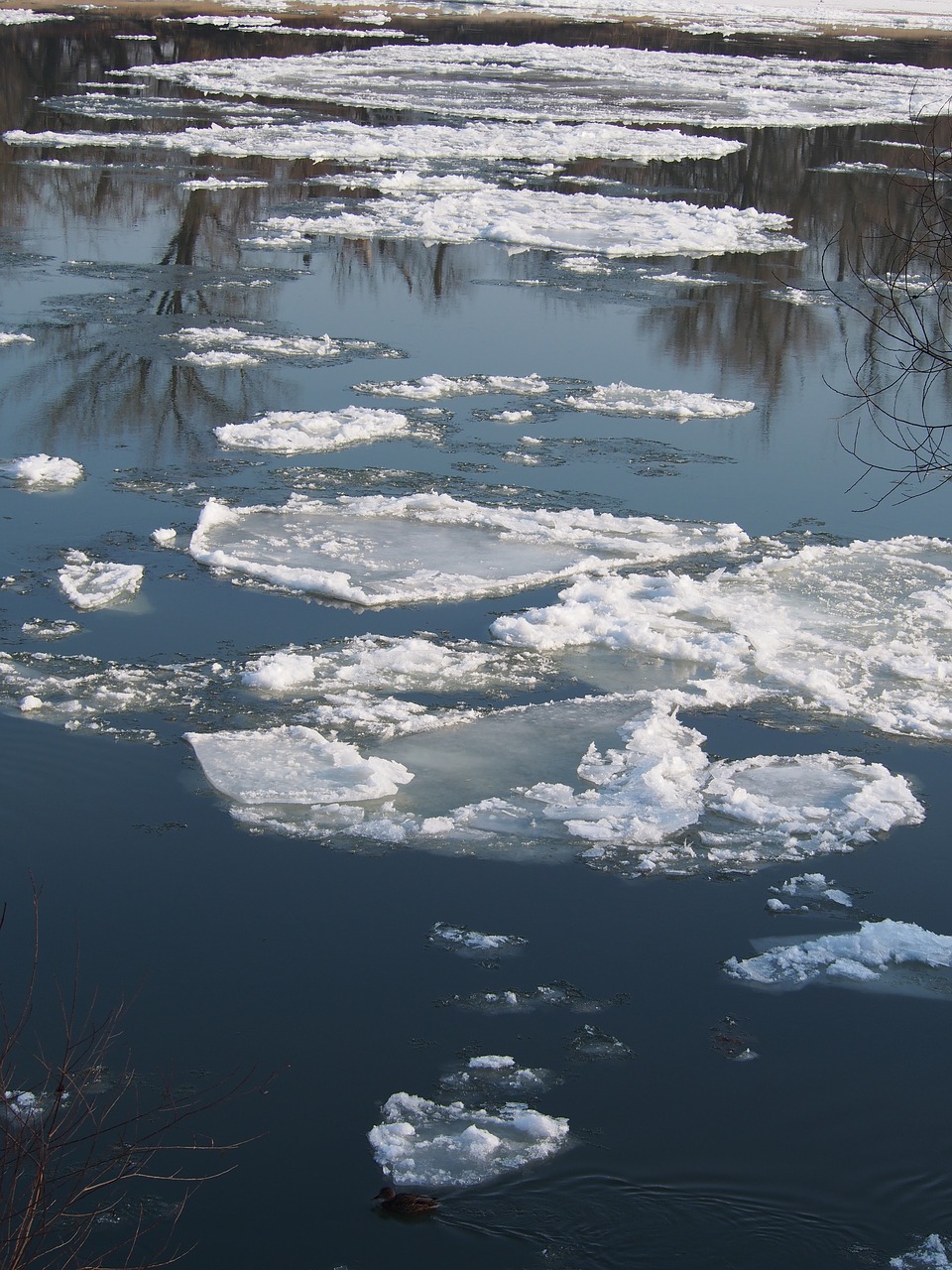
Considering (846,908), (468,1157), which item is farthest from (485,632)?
(468,1157)

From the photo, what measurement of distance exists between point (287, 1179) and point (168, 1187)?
31cm

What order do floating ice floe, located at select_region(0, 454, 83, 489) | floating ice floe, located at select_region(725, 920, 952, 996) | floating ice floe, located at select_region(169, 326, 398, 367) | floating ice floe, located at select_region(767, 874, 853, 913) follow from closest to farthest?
floating ice floe, located at select_region(725, 920, 952, 996) → floating ice floe, located at select_region(767, 874, 853, 913) → floating ice floe, located at select_region(0, 454, 83, 489) → floating ice floe, located at select_region(169, 326, 398, 367)

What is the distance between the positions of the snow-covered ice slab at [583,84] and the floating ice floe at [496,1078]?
22.0m

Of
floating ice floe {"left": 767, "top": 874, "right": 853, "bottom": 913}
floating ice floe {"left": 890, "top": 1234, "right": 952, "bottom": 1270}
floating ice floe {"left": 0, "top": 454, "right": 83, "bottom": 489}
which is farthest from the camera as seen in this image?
floating ice floe {"left": 0, "top": 454, "right": 83, "bottom": 489}

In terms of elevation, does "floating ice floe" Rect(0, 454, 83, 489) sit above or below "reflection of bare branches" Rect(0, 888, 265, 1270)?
above

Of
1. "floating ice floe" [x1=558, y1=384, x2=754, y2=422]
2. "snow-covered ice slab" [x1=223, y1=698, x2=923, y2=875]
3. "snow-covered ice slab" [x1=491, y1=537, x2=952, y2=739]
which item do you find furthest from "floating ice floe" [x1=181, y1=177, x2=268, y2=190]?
"snow-covered ice slab" [x1=223, y1=698, x2=923, y2=875]

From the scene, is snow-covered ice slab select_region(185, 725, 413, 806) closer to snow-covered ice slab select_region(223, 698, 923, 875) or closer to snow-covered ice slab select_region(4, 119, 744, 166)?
snow-covered ice slab select_region(223, 698, 923, 875)

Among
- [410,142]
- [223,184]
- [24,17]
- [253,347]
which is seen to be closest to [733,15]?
[24,17]

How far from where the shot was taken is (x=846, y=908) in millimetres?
5062

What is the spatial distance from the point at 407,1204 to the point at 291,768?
7.54ft

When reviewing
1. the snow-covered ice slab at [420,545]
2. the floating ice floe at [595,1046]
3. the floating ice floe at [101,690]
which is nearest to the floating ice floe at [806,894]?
the floating ice floe at [595,1046]

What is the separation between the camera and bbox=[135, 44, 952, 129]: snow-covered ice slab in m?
25.8

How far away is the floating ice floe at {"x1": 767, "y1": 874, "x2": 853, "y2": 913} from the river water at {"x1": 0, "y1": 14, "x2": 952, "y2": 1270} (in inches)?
0.8

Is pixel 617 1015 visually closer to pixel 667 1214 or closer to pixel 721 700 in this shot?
pixel 667 1214
